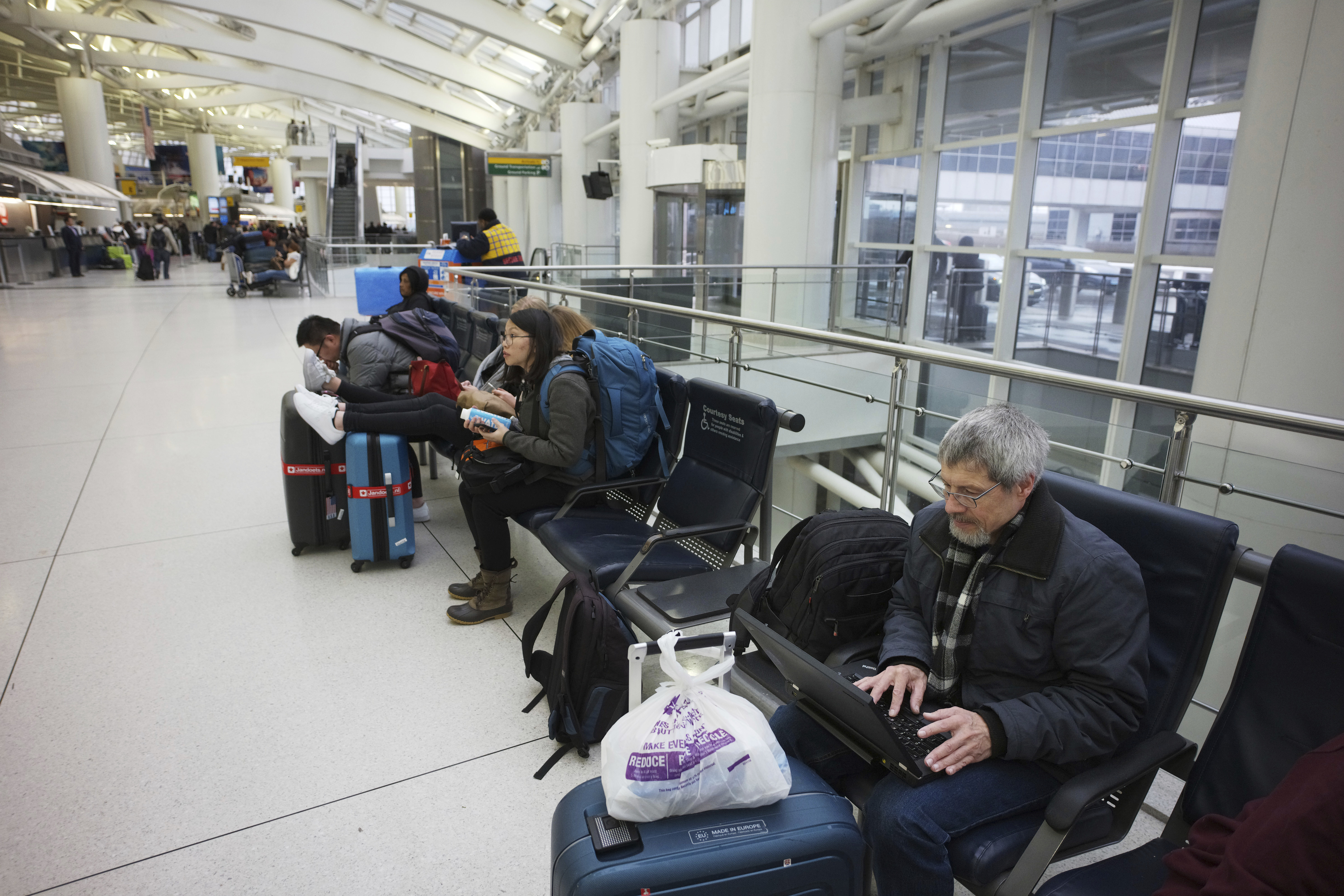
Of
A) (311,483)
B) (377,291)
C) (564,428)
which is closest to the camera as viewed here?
(564,428)

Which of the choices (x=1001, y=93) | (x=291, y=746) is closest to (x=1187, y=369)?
(x=1001, y=93)

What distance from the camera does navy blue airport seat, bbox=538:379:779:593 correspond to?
2799 mm

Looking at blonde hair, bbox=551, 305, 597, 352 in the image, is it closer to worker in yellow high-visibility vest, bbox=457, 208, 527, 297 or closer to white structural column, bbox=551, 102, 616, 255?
worker in yellow high-visibility vest, bbox=457, 208, 527, 297

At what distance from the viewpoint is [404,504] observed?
3.87 m

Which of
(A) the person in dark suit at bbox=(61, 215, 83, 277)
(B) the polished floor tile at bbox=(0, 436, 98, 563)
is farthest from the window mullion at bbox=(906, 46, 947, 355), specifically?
(A) the person in dark suit at bbox=(61, 215, 83, 277)

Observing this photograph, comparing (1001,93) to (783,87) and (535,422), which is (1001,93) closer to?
(783,87)

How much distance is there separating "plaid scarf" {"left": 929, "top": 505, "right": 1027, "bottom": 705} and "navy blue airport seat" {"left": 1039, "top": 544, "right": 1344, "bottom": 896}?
439 millimetres

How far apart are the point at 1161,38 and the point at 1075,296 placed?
2.43 m

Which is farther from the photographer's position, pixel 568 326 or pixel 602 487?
pixel 568 326

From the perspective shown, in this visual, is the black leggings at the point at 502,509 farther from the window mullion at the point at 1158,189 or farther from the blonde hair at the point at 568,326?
the window mullion at the point at 1158,189

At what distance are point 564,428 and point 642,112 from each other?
13.1 metres

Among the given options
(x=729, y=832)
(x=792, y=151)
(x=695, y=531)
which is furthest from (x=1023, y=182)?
(x=729, y=832)

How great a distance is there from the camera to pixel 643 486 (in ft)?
11.2

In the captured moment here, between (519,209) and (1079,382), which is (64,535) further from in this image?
(519,209)
